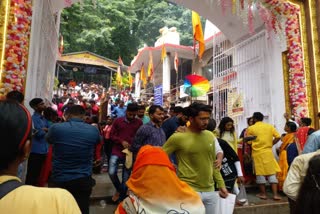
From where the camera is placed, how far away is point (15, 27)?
4668mm

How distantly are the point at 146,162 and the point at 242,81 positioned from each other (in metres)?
7.63

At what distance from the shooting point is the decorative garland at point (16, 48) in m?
4.51

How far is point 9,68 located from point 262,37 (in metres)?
6.68

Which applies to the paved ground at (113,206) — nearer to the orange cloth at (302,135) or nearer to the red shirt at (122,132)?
the red shirt at (122,132)

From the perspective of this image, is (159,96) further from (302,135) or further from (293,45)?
(302,135)

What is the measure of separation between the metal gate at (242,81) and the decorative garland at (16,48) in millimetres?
6200

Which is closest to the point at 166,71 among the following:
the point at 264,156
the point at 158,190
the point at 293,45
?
the point at 293,45

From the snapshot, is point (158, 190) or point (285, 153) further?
point (285, 153)

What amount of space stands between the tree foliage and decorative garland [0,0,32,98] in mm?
17076

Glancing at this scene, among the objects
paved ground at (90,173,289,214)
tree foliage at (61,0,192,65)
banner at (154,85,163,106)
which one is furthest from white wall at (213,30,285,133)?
tree foliage at (61,0,192,65)

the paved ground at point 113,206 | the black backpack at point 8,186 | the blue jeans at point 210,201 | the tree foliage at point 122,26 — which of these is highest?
the tree foliage at point 122,26

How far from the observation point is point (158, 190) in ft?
5.81

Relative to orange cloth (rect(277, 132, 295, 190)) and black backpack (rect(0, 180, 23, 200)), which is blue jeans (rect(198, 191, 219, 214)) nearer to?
black backpack (rect(0, 180, 23, 200))

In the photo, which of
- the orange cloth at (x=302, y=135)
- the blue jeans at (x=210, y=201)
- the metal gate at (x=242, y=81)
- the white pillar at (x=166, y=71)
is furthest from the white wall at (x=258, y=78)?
the white pillar at (x=166, y=71)
